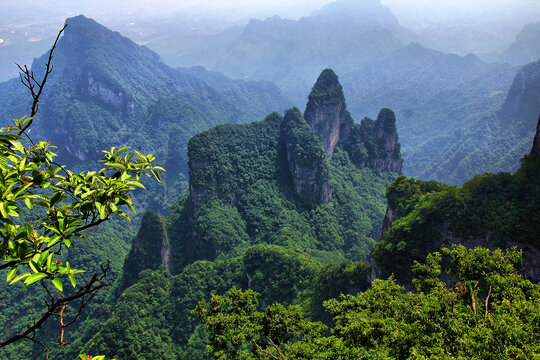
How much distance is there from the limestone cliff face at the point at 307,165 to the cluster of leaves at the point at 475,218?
25.5 m

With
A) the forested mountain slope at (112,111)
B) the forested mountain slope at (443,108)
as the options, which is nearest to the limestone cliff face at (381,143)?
the forested mountain slope at (443,108)

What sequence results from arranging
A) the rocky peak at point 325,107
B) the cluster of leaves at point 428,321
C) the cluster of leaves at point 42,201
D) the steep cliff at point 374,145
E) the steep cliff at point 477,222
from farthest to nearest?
1. the steep cliff at point 374,145
2. the rocky peak at point 325,107
3. the steep cliff at point 477,222
4. the cluster of leaves at point 428,321
5. the cluster of leaves at point 42,201

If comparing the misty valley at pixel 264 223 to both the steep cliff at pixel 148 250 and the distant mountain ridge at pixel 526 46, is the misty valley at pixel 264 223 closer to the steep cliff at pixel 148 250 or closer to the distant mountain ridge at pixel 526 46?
the steep cliff at pixel 148 250

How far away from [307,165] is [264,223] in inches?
452

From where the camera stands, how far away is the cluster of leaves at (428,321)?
684 cm

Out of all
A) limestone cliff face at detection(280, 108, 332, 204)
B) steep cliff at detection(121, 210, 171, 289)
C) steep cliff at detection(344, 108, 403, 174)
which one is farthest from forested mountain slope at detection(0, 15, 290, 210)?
steep cliff at detection(344, 108, 403, 174)

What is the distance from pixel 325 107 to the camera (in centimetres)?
6003

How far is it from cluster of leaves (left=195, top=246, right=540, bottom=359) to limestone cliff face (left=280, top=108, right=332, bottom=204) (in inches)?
1461

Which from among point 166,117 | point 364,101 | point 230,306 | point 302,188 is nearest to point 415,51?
point 364,101

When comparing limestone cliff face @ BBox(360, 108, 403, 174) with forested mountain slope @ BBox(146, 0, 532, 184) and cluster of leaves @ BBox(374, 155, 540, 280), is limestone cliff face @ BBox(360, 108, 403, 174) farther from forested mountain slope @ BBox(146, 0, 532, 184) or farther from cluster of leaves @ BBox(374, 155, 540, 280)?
cluster of leaves @ BBox(374, 155, 540, 280)

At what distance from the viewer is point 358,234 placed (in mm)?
50750

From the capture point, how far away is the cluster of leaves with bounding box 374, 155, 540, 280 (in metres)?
19.0

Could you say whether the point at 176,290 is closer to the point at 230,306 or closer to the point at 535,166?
the point at 230,306

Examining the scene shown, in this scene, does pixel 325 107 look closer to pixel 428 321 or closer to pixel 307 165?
pixel 307 165
